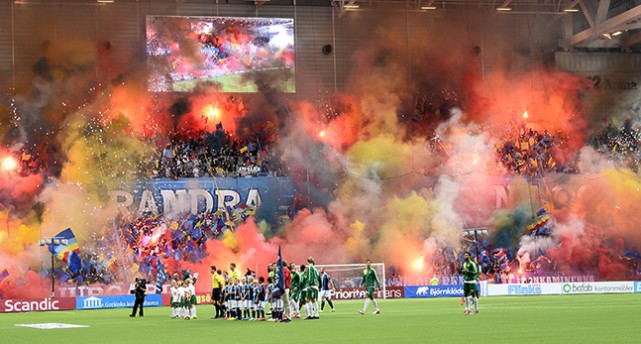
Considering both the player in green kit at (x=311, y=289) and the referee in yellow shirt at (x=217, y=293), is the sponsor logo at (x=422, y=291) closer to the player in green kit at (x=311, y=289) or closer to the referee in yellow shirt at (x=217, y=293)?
the referee in yellow shirt at (x=217, y=293)

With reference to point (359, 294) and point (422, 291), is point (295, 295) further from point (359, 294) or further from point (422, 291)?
point (422, 291)

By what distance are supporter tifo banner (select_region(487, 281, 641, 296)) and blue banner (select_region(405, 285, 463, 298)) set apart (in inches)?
86.2

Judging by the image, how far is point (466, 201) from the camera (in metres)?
61.9

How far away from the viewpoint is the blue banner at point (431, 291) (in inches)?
2077

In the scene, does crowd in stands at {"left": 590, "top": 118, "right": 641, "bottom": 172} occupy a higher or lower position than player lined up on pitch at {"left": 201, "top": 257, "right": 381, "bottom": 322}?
higher

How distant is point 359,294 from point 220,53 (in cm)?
1735

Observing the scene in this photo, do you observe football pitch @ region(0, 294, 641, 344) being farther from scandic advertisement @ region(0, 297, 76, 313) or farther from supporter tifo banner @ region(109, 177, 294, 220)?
supporter tifo banner @ region(109, 177, 294, 220)

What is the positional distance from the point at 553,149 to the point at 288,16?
63.1 ft

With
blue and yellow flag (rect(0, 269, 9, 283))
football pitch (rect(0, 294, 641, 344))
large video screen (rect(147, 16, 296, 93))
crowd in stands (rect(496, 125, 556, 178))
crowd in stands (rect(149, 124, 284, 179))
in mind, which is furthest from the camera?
crowd in stands (rect(496, 125, 556, 178))

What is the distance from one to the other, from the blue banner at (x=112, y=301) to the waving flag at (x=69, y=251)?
25.6 ft

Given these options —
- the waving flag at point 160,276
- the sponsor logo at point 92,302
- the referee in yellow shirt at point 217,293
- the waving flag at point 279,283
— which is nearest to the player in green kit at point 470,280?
the waving flag at point 279,283

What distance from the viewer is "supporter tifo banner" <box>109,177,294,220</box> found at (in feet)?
A: 187

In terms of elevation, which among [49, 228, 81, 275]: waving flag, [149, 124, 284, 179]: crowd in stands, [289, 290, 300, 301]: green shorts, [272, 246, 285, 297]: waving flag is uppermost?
[149, 124, 284, 179]: crowd in stands

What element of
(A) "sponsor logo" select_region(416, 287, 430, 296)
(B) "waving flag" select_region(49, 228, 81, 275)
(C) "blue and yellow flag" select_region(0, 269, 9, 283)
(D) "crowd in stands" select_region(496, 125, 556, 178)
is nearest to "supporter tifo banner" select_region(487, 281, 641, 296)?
(A) "sponsor logo" select_region(416, 287, 430, 296)
